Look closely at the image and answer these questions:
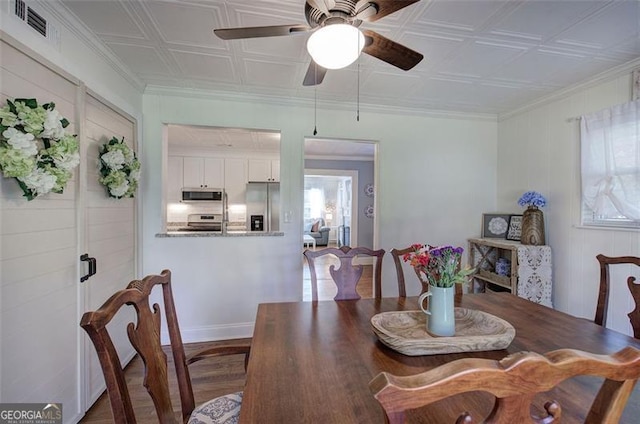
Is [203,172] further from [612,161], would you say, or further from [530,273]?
[612,161]

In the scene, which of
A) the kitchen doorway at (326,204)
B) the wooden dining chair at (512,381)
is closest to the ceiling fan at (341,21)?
the wooden dining chair at (512,381)

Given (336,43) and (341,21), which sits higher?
(341,21)

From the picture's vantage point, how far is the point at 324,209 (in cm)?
1056

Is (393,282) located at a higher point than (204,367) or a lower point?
higher

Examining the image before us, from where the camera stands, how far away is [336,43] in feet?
4.07

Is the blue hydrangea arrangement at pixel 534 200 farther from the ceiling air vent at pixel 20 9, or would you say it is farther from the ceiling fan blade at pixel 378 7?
the ceiling air vent at pixel 20 9

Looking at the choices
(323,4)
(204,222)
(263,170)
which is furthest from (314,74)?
(204,222)

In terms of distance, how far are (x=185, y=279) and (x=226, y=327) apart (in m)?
0.64

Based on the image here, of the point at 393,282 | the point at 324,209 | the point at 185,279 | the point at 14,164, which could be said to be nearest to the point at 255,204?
the point at 185,279

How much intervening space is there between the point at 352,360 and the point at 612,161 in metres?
2.73

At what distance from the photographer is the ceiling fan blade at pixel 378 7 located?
3.87ft

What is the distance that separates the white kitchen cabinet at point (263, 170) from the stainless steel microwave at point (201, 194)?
2.45 feet

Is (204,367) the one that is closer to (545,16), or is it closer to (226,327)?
(226,327)

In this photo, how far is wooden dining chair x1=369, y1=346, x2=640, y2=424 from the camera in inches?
17.2
